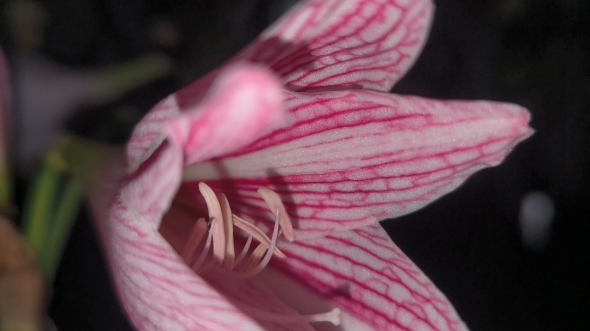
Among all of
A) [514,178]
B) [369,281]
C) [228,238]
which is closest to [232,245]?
[228,238]

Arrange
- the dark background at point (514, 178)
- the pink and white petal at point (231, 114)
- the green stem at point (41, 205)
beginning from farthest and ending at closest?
1. the dark background at point (514, 178)
2. the green stem at point (41, 205)
3. the pink and white petal at point (231, 114)

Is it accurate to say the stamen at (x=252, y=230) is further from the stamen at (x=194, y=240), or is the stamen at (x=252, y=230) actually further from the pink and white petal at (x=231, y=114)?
the pink and white petal at (x=231, y=114)

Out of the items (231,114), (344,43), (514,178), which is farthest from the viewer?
(514,178)

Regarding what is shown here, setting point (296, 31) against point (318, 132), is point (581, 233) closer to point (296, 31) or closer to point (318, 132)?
point (318, 132)

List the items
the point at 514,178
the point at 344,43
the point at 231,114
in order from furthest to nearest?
the point at 514,178 < the point at 344,43 < the point at 231,114

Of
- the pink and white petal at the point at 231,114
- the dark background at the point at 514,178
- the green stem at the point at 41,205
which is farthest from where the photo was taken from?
the dark background at the point at 514,178

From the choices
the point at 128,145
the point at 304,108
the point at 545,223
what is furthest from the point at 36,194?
the point at 545,223

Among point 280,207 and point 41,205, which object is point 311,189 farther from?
point 41,205

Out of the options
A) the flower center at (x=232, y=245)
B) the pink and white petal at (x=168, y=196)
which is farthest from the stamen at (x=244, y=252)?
the pink and white petal at (x=168, y=196)
